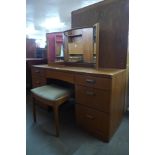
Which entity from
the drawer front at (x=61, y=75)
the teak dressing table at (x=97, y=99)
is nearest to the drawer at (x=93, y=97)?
the teak dressing table at (x=97, y=99)

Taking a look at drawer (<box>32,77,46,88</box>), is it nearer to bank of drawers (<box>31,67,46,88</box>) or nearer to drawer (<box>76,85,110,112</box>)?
bank of drawers (<box>31,67,46,88</box>)

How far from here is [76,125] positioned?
1.88 m

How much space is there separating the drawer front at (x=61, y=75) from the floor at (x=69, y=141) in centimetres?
62

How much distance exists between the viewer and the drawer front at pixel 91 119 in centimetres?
157

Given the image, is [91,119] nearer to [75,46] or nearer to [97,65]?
[97,65]

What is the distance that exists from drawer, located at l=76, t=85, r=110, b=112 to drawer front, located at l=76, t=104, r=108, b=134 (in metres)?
0.07

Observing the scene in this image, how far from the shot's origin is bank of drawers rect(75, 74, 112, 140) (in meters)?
1.51

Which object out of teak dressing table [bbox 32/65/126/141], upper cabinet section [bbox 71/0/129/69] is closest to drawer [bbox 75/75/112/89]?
teak dressing table [bbox 32/65/126/141]

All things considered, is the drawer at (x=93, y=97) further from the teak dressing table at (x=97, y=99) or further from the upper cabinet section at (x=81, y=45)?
the upper cabinet section at (x=81, y=45)

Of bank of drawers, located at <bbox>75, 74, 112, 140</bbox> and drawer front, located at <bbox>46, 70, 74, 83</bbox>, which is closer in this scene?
bank of drawers, located at <bbox>75, 74, 112, 140</bbox>
